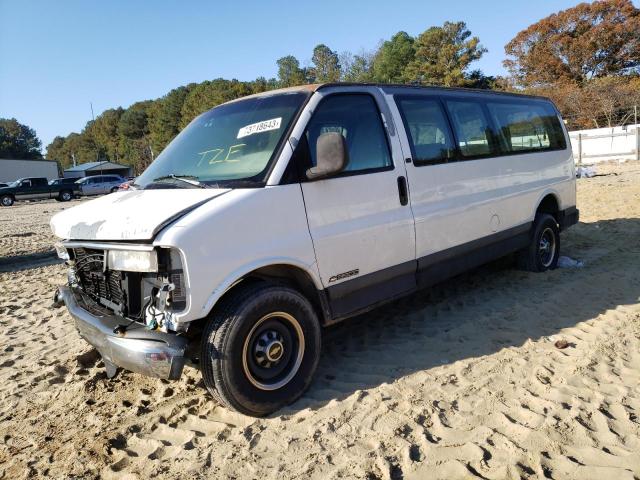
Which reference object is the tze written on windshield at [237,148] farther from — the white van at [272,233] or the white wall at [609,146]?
the white wall at [609,146]

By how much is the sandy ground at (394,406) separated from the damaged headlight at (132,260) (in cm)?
108

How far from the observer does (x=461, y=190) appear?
15.2 feet

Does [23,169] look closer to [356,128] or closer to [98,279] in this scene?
[98,279]

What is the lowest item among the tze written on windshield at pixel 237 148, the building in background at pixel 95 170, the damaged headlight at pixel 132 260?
the damaged headlight at pixel 132 260

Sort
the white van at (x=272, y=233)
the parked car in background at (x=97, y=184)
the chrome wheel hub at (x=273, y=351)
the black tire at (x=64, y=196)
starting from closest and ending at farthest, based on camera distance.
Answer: the white van at (x=272, y=233)
the chrome wheel hub at (x=273, y=351)
the black tire at (x=64, y=196)
the parked car in background at (x=97, y=184)

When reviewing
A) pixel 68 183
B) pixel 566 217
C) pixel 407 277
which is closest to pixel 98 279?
pixel 407 277

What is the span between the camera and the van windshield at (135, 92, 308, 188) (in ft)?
11.0

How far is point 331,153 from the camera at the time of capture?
3.23m

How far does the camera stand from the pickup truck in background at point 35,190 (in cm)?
3161

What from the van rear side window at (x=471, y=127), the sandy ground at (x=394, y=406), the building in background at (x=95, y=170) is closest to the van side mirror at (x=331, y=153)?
the sandy ground at (x=394, y=406)

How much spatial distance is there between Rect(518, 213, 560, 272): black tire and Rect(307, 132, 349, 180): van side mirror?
3769 mm

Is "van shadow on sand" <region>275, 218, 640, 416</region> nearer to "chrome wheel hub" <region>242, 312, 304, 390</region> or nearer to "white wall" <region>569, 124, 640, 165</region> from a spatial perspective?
"chrome wheel hub" <region>242, 312, 304, 390</region>

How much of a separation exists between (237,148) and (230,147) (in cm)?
8

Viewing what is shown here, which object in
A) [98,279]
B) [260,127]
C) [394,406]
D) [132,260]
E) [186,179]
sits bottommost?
[394,406]
